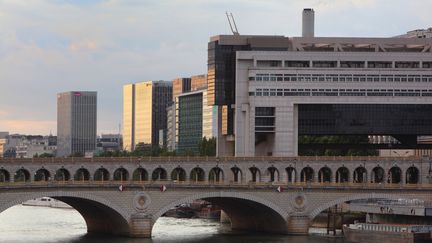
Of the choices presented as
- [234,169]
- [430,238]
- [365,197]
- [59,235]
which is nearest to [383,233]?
[430,238]

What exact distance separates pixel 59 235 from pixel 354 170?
4280 centimetres

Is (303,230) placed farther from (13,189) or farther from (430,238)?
(13,189)

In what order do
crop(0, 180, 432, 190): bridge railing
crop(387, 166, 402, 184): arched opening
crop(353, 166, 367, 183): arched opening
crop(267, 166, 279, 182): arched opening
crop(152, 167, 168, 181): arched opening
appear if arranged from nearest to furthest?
crop(0, 180, 432, 190): bridge railing
crop(152, 167, 168, 181): arched opening
crop(267, 166, 279, 182): arched opening
crop(353, 166, 367, 183): arched opening
crop(387, 166, 402, 184): arched opening

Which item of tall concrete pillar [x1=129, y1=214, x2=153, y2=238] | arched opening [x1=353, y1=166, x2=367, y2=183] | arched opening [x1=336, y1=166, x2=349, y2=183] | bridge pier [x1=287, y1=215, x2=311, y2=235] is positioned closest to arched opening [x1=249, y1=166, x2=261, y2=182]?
bridge pier [x1=287, y1=215, x2=311, y2=235]

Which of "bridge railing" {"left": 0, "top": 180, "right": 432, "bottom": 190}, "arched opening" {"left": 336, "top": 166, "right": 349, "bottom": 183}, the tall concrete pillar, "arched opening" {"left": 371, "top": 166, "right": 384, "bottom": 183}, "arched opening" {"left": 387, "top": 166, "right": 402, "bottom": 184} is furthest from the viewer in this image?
"arched opening" {"left": 371, "top": 166, "right": 384, "bottom": 183}

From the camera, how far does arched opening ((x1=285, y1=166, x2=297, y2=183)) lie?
165m

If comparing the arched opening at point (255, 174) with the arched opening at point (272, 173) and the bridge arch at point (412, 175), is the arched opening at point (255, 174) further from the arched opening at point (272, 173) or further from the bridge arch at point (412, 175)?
the bridge arch at point (412, 175)

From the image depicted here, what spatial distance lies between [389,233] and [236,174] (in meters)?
34.0

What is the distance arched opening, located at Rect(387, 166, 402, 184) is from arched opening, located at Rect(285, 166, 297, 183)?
45.3 feet

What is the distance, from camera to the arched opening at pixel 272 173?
16400 cm

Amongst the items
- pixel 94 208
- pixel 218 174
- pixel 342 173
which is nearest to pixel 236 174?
pixel 218 174

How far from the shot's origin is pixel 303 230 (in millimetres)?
157625

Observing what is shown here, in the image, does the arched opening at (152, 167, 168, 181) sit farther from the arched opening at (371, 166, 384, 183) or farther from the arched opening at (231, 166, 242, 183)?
the arched opening at (371, 166, 384, 183)

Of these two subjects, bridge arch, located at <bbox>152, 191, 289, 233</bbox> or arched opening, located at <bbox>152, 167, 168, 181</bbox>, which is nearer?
bridge arch, located at <bbox>152, 191, 289, 233</bbox>
